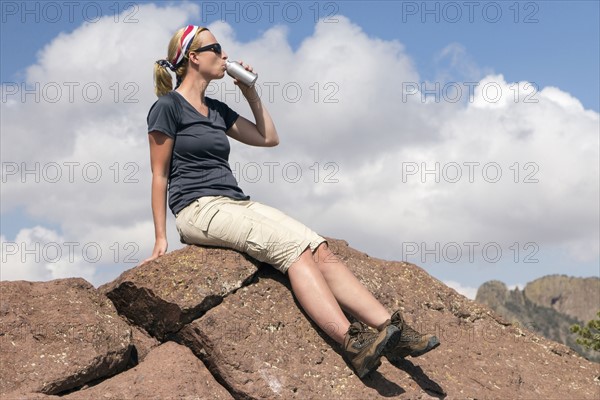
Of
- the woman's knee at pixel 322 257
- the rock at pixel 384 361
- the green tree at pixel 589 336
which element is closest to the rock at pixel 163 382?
the rock at pixel 384 361

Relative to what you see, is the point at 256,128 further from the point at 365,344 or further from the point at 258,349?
the point at 365,344

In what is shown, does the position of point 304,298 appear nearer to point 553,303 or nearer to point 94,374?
point 94,374

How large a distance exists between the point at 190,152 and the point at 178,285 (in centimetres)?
124

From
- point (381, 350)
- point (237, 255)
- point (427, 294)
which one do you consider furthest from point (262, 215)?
point (427, 294)

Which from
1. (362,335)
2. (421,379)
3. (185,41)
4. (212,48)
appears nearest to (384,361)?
(421,379)

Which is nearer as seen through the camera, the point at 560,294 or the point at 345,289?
the point at 345,289

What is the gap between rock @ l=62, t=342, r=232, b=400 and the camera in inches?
256

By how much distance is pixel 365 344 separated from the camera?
6676 millimetres

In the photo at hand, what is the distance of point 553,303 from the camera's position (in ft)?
378

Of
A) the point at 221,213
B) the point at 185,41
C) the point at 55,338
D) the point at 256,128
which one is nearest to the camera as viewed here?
the point at 55,338

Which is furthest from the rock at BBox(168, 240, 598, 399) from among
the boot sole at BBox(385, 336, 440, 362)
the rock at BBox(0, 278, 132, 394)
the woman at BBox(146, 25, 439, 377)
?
the rock at BBox(0, 278, 132, 394)

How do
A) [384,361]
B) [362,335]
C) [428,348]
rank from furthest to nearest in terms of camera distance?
1. [384,361]
2. [362,335]
3. [428,348]

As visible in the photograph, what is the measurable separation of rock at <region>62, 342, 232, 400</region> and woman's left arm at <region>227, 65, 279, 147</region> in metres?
2.30

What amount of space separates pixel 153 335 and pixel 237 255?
43.1 inches
